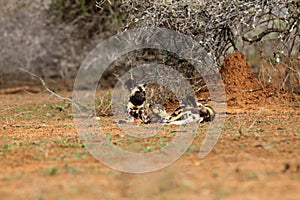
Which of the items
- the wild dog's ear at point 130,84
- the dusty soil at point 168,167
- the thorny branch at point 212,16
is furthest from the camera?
the wild dog's ear at point 130,84

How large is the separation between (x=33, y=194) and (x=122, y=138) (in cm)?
293

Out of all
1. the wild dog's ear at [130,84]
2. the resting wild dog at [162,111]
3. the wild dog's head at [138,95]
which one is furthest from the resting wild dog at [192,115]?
the wild dog's ear at [130,84]

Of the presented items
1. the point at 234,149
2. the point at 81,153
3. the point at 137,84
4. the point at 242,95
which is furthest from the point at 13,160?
the point at 242,95

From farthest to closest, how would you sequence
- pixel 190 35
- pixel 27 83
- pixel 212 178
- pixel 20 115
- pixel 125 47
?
pixel 27 83 < pixel 125 47 < pixel 20 115 < pixel 190 35 < pixel 212 178

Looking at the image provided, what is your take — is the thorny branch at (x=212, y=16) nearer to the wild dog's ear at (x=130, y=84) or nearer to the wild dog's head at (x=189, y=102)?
the wild dog's ear at (x=130, y=84)

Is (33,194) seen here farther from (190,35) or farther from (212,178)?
(190,35)

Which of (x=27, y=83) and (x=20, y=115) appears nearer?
(x=20, y=115)

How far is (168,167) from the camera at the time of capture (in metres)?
5.29

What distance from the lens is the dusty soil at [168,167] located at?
14.3ft

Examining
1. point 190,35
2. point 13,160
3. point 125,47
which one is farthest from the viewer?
point 125,47

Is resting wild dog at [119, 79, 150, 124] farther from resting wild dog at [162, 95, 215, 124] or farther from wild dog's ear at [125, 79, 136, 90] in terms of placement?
wild dog's ear at [125, 79, 136, 90]

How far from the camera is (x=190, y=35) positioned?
32.7 feet

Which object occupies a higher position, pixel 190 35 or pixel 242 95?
pixel 190 35

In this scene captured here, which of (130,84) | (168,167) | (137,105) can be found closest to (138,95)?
(137,105)
